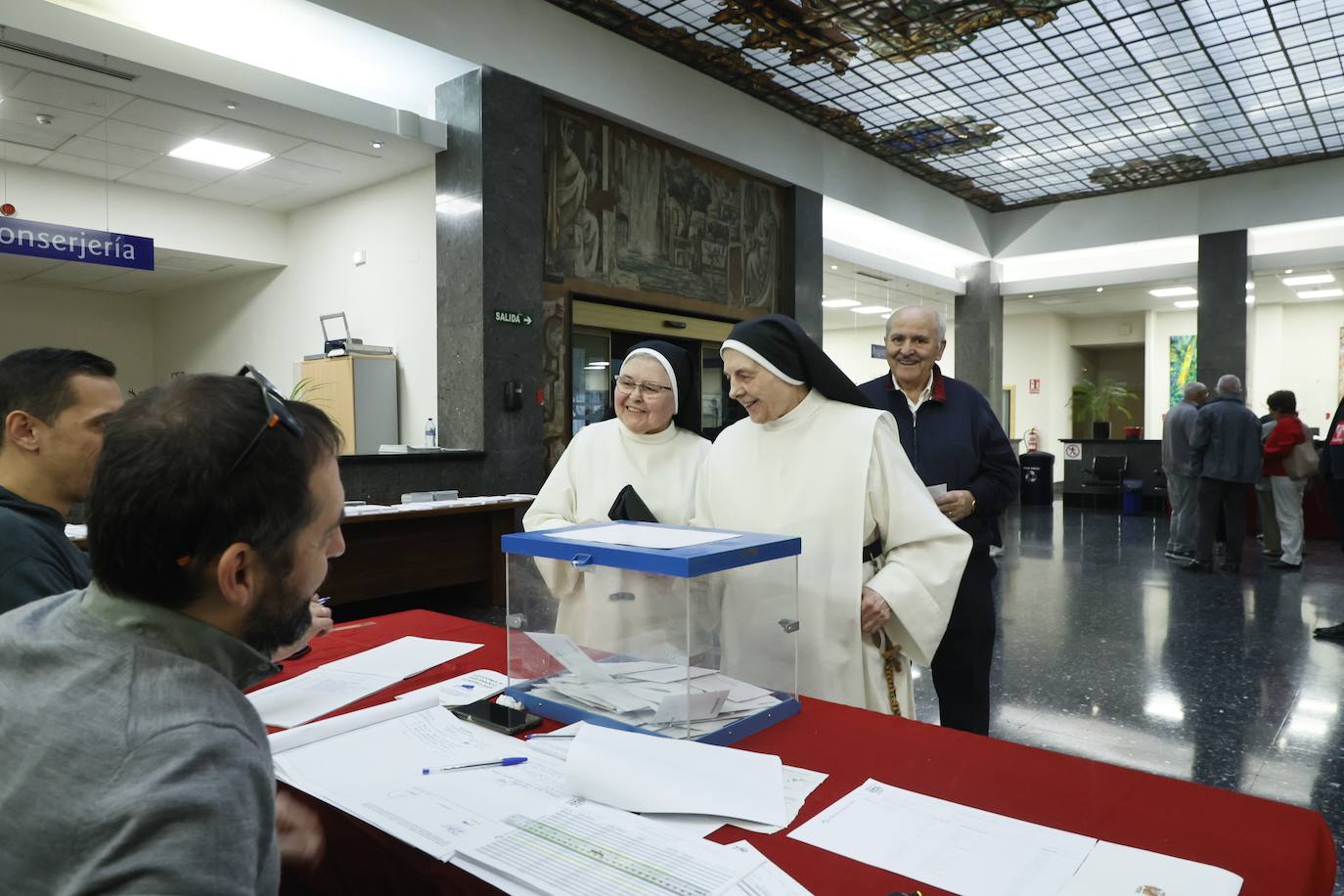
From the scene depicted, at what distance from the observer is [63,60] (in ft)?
17.7

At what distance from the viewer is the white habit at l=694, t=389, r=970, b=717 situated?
81.6 inches

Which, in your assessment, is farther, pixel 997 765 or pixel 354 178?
pixel 354 178

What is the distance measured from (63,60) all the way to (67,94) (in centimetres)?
74

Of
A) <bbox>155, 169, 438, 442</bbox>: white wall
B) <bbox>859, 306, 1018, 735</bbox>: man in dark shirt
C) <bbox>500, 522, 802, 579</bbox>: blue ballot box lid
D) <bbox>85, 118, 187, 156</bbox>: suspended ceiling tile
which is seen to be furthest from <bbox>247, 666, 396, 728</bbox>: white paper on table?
<bbox>85, 118, 187, 156</bbox>: suspended ceiling tile

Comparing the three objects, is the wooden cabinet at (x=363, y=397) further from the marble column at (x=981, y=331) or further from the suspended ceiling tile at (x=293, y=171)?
the marble column at (x=981, y=331)

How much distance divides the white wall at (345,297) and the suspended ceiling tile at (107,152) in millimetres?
1716

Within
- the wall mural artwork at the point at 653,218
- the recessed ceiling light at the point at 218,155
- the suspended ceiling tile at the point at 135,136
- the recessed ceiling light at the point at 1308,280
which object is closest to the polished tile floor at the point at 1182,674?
the wall mural artwork at the point at 653,218

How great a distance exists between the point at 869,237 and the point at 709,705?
12.2 m

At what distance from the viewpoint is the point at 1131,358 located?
20141 mm

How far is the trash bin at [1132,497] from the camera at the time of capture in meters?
12.8

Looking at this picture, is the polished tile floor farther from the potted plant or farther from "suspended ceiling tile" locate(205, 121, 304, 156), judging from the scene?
the potted plant

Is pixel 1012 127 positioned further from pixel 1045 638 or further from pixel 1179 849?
pixel 1179 849

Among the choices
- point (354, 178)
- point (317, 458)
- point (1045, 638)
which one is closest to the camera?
point (317, 458)

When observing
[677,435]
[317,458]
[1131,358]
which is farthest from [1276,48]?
[1131,358]
